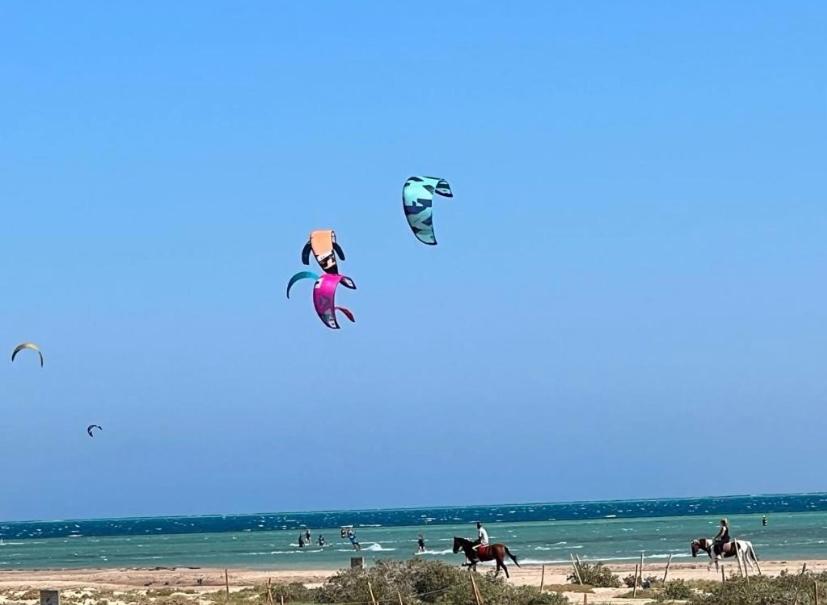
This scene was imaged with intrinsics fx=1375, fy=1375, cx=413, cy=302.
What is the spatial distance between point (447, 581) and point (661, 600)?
14.7 feet

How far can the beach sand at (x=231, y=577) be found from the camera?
39.6 m

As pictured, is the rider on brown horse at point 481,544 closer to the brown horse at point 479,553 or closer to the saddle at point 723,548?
the brown horse at point 479,553

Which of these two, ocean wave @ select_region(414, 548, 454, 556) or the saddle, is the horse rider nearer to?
the saddle

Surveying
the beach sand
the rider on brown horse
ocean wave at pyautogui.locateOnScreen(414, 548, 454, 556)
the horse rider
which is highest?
the rider on brown horse

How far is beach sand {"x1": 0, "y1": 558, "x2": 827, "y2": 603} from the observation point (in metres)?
39.6

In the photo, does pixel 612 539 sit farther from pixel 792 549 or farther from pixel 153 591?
pixel 153 591

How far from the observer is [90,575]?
5575 centimetres

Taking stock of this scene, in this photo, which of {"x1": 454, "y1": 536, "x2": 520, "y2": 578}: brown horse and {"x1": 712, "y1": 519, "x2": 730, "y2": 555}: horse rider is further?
{"x1": 712, "y1": 519, "x2": 730, "y2": 555}: horse rider

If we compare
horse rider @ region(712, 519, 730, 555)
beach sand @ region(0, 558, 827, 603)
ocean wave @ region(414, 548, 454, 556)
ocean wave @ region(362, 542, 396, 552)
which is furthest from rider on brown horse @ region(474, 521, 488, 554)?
ocean wave @ region(362, 542, 396, 552)

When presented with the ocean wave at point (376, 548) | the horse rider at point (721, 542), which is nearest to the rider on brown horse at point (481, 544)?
the horse rider at point (721, 542)

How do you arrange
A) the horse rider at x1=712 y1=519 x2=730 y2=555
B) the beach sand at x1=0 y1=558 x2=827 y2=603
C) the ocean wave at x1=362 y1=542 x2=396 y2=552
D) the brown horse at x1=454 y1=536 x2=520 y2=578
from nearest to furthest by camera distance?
the brown horse at x1=454 y1=536 x2=520 y2=578, the horse rider at x1=712 y1=519 x2=730 y2=555, the beach sand at x1=0 y1=558 x2=827 y2=603, the ocean wave at x1=362 y1=542 x2=396 y2=552

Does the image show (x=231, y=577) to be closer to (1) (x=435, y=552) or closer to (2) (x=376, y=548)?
(1) (x=435, y=552)

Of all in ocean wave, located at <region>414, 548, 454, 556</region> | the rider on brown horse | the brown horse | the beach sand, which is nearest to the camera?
the brown horse

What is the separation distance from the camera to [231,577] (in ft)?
159
